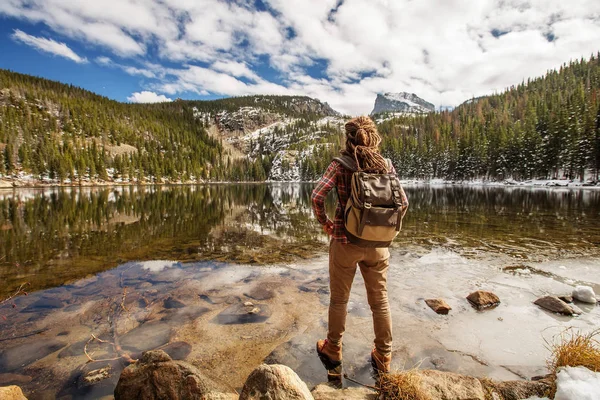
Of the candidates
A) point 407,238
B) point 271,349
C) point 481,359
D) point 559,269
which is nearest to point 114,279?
point 271,349

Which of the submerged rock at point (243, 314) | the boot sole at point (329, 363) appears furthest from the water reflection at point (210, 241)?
the boot sole at point (329, 363)

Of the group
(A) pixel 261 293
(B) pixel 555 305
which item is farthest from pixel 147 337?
(B) pixel 555 305

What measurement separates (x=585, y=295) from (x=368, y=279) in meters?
5.35

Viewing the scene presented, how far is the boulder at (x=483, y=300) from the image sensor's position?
5.68m

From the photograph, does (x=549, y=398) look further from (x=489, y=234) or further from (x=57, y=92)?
(x=57, y=92)

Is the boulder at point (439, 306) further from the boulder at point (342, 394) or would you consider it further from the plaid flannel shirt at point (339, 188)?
the plaid flannel shirt at point (339, 188)

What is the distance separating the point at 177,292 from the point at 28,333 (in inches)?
103

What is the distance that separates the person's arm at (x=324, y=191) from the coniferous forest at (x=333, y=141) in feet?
243

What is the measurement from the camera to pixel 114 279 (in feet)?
25.7

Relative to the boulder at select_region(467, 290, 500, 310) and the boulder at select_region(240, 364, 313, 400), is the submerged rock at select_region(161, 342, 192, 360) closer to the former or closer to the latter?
the boulder at select_region(240, 364, 313, 400)

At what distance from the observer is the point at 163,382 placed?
3010 mm

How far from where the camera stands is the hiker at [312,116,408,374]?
129 inches

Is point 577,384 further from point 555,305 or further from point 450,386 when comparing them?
point 555,305

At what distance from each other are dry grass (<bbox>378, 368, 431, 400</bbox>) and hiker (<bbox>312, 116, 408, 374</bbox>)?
2.84 ft
